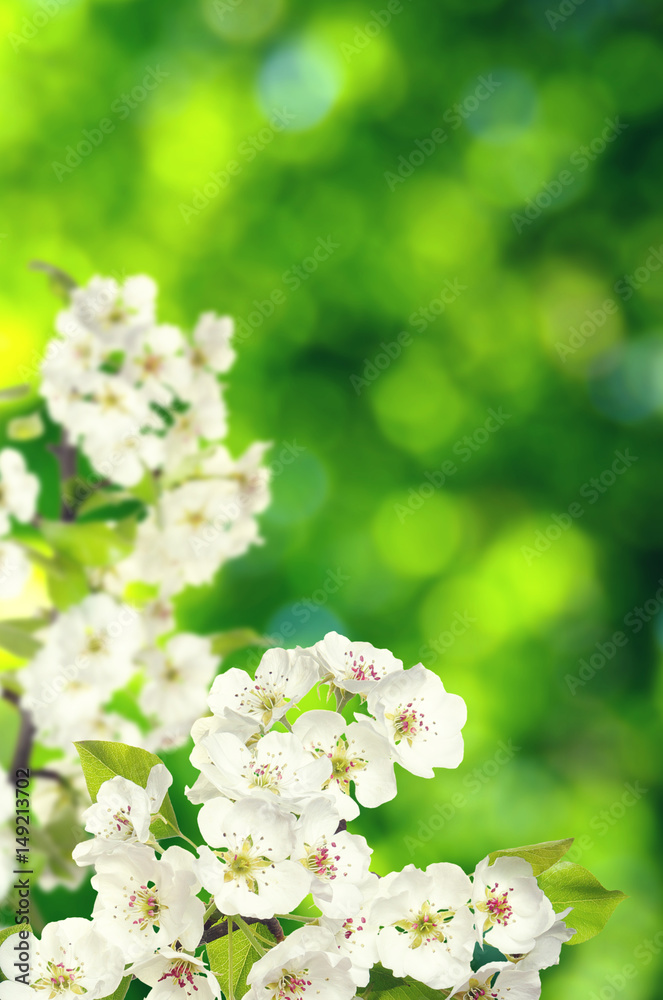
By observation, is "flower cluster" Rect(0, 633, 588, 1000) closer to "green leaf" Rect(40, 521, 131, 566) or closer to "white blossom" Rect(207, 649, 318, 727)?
"white blossom" Rect(207, 649, 318, 727)

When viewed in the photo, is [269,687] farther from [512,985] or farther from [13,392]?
[13,392]

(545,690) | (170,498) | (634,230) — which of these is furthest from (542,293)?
(170,498)

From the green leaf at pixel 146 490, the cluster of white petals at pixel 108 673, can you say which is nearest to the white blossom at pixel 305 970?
the cluster of white petals at pixel 108 673

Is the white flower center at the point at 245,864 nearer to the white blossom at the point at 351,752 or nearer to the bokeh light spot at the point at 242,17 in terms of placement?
the white blossom at the point at 351,752

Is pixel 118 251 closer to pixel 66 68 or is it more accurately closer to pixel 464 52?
pixel 66 68

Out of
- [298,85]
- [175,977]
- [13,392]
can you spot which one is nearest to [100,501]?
[13,392]

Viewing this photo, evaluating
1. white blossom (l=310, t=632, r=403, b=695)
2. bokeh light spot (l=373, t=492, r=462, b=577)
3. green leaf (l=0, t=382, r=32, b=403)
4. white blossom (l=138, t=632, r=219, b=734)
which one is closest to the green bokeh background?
bokeh light spot (l=373, t=492, r=462, b=577)

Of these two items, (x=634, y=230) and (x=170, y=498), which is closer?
(x=170, y=498)
